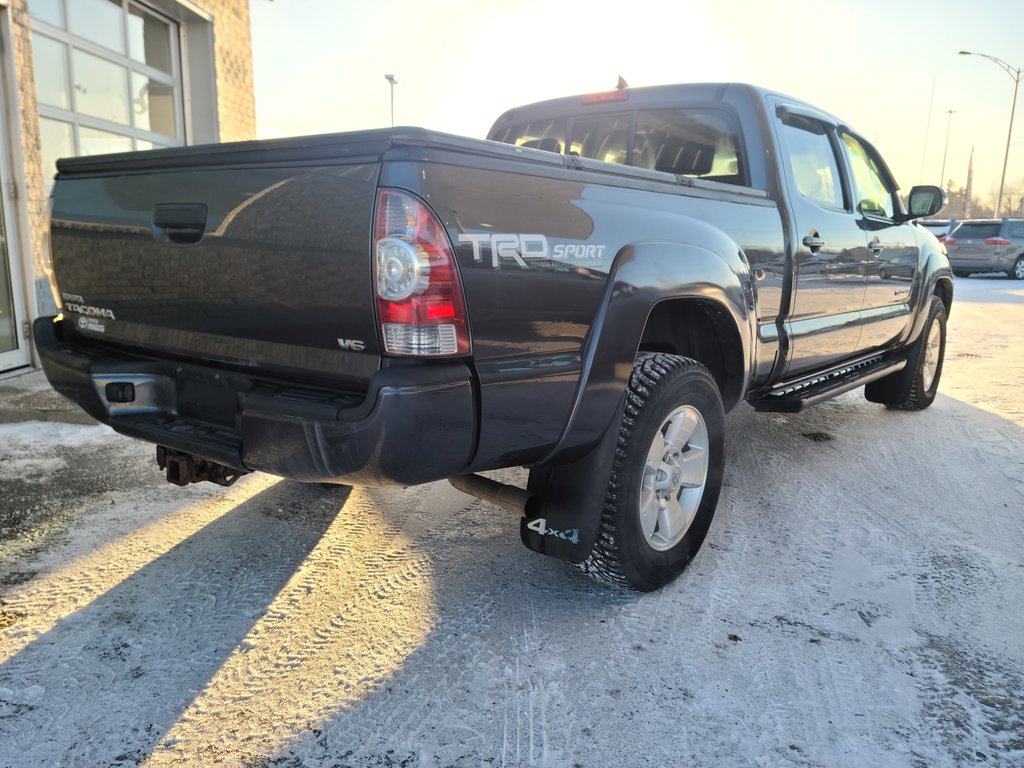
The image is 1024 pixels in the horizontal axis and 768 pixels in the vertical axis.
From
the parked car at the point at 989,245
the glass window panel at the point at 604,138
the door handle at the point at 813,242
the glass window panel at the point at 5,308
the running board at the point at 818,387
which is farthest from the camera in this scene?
the parked car at the point at 989,245

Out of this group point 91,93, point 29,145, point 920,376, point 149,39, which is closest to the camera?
point 920,376

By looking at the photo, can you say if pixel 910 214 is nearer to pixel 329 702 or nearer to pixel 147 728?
pixel 329 702

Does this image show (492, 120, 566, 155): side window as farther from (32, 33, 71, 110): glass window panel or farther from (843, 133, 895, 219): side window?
(32, 33, 71, 110): glass window panel

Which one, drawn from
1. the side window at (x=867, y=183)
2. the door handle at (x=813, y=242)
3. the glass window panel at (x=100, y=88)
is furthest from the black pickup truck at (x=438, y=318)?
the glass window panel at (x=100, y=88)

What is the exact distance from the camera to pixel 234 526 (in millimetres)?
3496

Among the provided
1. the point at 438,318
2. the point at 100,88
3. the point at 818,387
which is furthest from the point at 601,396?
the point at 100,88

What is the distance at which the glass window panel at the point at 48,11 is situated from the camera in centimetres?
648

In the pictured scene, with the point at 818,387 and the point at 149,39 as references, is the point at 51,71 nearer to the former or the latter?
the point at 149,39

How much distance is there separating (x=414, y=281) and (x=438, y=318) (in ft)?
0.37

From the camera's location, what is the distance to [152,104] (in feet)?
27.4

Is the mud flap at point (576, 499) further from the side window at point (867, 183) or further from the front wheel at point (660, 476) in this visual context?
the side window at point (867, 183)

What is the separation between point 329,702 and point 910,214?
4.70 metres

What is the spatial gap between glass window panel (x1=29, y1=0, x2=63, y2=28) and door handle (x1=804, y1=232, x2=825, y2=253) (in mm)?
6338

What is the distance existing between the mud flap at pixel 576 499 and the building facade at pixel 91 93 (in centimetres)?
394
